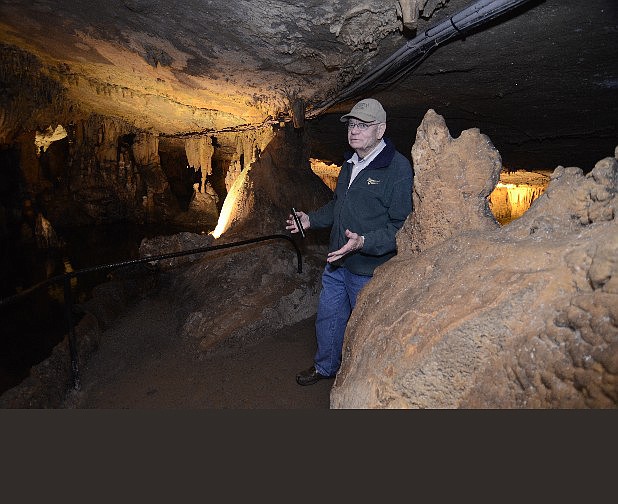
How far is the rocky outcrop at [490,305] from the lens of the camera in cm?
127

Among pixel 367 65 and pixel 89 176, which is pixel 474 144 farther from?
pixel 89 176

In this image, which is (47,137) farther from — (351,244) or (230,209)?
(351,244)

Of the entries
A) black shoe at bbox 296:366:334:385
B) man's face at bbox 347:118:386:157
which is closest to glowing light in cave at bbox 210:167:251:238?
black shoe at bbox 296:366:334:385

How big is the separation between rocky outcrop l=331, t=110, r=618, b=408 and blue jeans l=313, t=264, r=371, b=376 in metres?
0.65

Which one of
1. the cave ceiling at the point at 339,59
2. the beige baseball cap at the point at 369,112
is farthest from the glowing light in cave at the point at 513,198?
the beige baseball cap at the point at 369,112

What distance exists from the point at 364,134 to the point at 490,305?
136 centimetres

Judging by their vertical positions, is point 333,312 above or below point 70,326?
below

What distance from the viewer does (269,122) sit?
22.9 ft

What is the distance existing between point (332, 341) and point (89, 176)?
53.6ft

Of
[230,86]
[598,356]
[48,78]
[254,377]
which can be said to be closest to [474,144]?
[598,356]

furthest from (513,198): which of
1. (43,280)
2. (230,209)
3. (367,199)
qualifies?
(43,280)

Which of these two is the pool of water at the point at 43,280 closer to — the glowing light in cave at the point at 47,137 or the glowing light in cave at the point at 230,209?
the glowing light in cave at the point at 230,209

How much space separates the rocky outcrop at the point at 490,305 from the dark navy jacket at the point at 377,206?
26 centimetres

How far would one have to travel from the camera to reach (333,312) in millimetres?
2955
